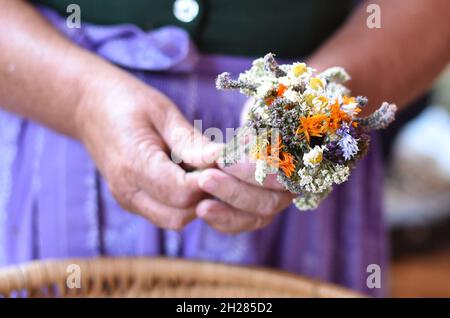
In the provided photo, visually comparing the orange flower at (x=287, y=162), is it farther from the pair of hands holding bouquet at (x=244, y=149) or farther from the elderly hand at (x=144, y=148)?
the elderly hand at (x=144, y=148)

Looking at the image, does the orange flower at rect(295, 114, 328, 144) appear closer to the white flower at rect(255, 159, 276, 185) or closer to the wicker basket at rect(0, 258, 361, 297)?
the white flower at rect(255, 159, 276, 185)

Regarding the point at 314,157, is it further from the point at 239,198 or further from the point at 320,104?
the point at 239,198

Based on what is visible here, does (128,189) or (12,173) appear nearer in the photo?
(128,189)

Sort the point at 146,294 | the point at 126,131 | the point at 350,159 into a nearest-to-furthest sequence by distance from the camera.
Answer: the point at 350,159
the point at 126,131
the point at 146,294

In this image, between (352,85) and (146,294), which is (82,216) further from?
(352,85)
